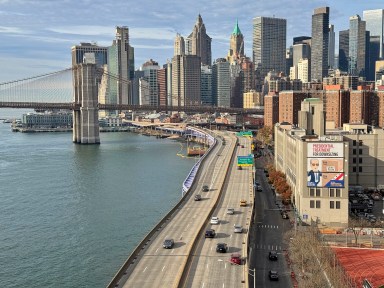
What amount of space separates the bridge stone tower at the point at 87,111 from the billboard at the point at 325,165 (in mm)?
76896

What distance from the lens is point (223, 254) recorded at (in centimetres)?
2442

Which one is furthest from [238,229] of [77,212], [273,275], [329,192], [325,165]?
[77,212]

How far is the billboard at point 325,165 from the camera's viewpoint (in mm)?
35031

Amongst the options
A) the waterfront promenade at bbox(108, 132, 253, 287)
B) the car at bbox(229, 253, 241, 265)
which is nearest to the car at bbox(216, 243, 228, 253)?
the waterfront promenade at bbox(108, 132, 253, 287)

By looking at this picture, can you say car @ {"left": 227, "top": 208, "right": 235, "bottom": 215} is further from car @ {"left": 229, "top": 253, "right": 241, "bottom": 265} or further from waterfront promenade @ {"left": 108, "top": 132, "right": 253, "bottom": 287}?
car @ {"left": 229, "top": 253, "right": 241, "bottom": 265}

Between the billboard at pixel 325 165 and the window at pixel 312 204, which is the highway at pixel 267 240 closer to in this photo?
the window at pixel 312 204

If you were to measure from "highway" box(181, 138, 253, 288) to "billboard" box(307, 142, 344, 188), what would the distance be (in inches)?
188

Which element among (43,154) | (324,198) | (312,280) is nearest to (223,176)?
(324,198)

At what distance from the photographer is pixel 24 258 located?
96.5ft

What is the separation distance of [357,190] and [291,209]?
9821mm

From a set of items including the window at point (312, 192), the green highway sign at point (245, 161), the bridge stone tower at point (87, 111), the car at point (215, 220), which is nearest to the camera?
the car at point (215, 220)

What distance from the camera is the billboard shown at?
35031 millimetres

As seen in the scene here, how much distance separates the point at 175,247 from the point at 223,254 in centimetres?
244

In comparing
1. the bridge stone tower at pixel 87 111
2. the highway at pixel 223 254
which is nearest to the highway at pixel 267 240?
the highway at pixel 223 254
